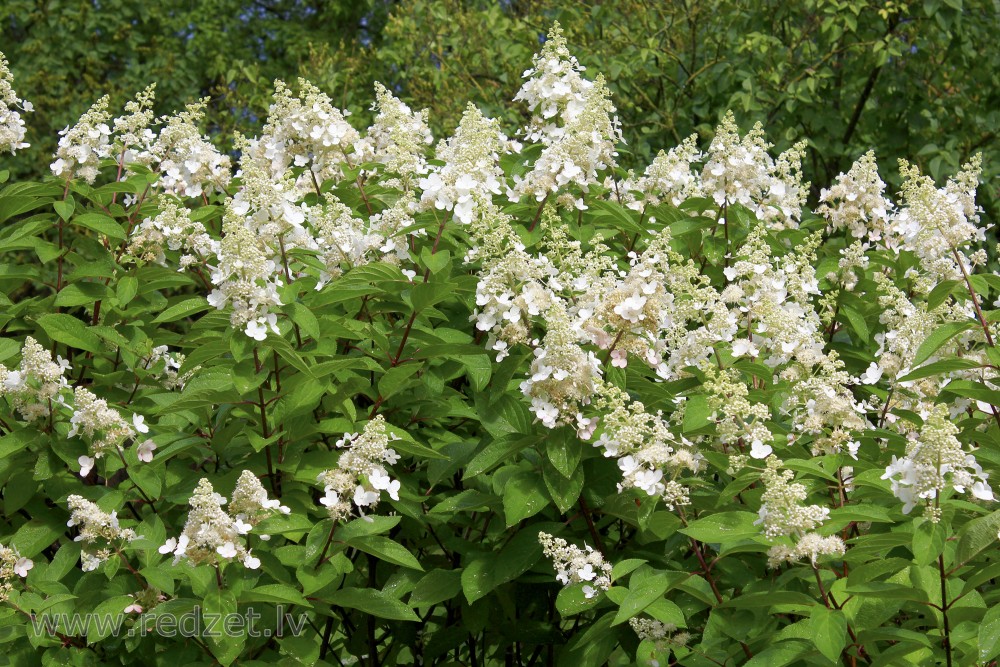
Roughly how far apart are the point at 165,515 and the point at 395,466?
638mm

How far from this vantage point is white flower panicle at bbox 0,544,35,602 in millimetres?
2645

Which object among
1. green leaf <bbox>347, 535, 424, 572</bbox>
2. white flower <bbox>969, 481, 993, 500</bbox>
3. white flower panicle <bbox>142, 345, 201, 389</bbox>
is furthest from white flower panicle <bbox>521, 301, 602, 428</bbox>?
white flower panicle <bbox>142, 345, 201, 389</bbox>

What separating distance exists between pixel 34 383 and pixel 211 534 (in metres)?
0.76

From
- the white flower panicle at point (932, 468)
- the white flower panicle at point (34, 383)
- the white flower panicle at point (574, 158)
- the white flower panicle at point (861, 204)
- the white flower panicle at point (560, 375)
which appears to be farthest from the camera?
the white flower panicle at point (861, 204)

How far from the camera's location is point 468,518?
306 centimetres

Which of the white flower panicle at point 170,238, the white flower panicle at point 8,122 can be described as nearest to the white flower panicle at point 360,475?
the white flower panicle at point 170,238

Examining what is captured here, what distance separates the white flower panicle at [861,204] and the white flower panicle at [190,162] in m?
2.16

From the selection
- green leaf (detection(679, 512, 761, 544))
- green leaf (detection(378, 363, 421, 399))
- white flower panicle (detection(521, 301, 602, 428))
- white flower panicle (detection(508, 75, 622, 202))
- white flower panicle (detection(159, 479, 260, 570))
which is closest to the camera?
green leaf (detection(679, 512, 761, 544))

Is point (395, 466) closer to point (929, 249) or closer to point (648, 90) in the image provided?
point (929, 249)

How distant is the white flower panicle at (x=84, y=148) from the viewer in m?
3.51

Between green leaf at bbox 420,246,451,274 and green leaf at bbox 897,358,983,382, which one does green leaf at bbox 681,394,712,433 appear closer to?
green leaf at bbox 897,358,983,382

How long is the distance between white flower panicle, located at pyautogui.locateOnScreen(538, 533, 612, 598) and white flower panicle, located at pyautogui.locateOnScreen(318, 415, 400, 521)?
38cm

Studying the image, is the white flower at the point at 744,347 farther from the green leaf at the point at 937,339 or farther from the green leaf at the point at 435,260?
the green leaf at the point at 435,260

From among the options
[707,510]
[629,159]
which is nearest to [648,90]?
[629,159]
